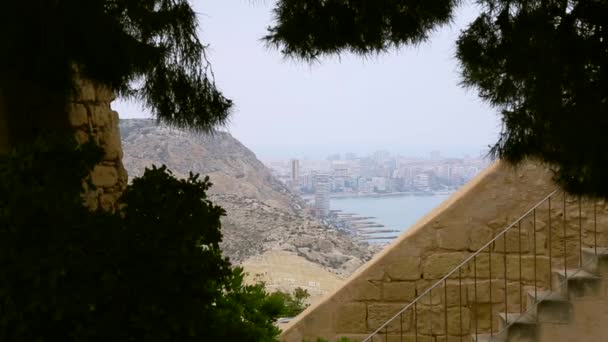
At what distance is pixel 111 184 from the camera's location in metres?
3.90

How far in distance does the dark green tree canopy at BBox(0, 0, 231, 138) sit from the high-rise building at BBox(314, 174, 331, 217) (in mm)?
6144

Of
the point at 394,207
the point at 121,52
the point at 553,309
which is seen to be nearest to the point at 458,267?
the point at 553,309

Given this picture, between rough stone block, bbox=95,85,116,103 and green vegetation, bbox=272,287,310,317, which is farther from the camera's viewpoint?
green vegetation, bbox=272,287,310,317

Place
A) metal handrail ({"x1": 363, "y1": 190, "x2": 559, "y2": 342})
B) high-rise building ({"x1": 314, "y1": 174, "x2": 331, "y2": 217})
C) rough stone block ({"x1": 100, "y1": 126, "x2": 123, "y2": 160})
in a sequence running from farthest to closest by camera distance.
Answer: high-rise building ({"x1": 314, "y1": 174, "x2": 331, "y2": 217}) → metal handrail ({"x1": 363, "y1": 190, "x2": 559, "y2": 342}) → rough stone block ({"x1": 100, "y1": 126, "x2": 123, "y2": 160})

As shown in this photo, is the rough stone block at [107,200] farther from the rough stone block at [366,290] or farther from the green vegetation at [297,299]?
the green vegetation at [297,299]

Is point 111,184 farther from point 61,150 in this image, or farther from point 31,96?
point 61,150

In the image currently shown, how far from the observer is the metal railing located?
555cm

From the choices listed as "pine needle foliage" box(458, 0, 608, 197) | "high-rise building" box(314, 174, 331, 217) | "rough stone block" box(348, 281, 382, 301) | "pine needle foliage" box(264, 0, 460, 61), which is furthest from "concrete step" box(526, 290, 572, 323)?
"high-rise building" box(314, 174, 331, 217)

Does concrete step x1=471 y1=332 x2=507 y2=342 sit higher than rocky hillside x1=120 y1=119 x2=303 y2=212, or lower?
lower

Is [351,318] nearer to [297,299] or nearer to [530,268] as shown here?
[530,268]

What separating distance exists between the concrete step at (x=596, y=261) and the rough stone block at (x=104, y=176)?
8.69 ft

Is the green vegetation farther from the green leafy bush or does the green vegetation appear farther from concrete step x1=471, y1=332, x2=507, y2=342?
the green leafy bush

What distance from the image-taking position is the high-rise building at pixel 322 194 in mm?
8961

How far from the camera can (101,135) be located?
3889 millimetres
